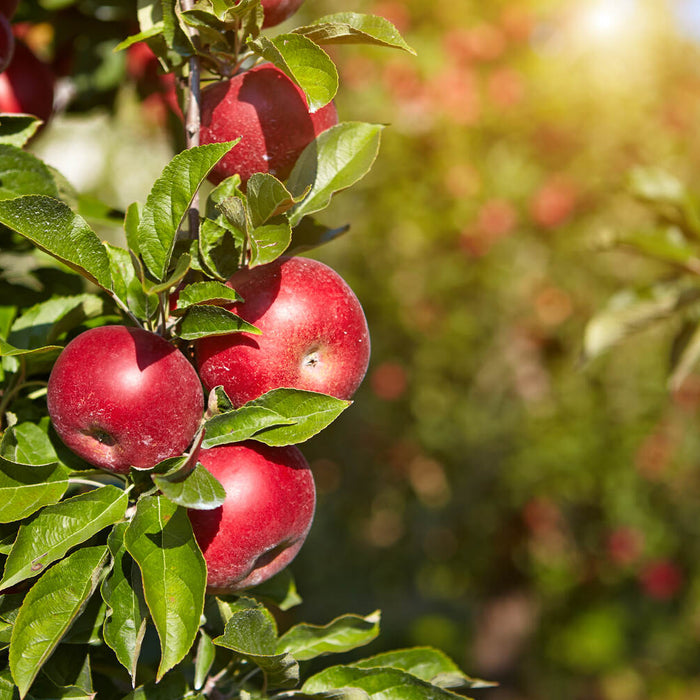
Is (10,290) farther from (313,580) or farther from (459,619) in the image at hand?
(459,619)

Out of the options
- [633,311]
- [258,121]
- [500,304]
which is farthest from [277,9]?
[500,304]

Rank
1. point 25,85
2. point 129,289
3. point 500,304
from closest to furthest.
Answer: point 129,289 < point 25,85 < point 500,304

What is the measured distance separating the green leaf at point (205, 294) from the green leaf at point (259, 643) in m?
0.27

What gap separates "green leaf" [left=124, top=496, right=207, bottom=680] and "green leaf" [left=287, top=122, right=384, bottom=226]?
0.99 feet

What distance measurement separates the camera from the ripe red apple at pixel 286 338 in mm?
640

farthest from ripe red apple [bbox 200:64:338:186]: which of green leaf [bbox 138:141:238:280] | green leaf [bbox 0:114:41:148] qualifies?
green leaf [bbox 0:114:41:148]

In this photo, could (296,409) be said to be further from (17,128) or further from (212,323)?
(17,128)

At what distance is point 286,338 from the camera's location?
2.12 ft

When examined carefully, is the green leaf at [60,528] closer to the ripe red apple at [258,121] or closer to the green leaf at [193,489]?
the green leaf at [193,489]

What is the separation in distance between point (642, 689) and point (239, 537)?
5.14m

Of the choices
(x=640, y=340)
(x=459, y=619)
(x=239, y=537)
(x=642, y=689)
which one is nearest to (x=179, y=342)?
(x=239, y=537)

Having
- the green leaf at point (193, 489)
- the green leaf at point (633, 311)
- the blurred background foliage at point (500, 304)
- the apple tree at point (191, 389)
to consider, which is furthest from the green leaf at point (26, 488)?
the blurred background foliage at point (500, 304)

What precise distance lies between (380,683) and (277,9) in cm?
69

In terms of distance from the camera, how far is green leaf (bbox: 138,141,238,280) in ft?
1.94
